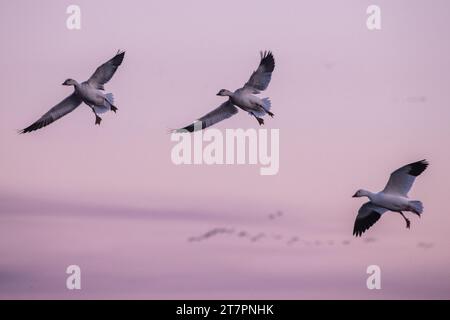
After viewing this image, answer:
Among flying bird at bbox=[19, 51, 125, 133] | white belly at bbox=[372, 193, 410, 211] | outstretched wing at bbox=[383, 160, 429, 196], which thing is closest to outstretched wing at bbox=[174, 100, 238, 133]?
flying bird at bbox=[19, 51, 125, 133]

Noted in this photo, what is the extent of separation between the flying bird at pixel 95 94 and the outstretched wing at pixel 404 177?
15.9 feet

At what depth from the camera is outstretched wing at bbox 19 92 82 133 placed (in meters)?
18.9

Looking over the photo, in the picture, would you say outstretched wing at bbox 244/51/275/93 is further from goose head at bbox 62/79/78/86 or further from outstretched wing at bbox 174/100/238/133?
goose head at bbox 62/79/78/86

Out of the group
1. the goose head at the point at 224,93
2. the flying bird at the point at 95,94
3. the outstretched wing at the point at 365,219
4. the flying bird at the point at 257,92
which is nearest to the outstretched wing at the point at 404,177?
the outstretched wing at the point at 365,219

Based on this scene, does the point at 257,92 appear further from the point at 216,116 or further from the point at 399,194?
the point at 399,194

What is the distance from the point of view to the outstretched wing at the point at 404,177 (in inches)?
676

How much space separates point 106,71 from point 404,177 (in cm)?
531

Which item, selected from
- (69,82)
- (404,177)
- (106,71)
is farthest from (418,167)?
(69,82)

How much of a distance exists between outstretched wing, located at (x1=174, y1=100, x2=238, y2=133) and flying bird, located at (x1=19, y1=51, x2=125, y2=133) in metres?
1.71
